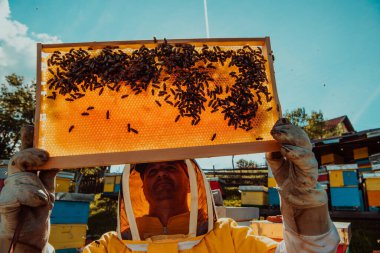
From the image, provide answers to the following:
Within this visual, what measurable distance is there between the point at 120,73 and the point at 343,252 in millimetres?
4125

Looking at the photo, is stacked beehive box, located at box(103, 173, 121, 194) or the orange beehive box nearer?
the orange beehive box

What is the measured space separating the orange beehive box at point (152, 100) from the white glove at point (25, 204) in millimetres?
202

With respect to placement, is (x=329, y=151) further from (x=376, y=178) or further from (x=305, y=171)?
(x=305, y=171)

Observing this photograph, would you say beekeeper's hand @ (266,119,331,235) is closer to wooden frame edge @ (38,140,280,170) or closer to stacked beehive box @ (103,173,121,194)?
wooden frame edge @ (38,140,280,170)

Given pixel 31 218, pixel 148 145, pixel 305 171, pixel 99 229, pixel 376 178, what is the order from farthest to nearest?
pixel 99 229, pixel 376 178, pixel 148 145, pixel 31 218, pixel 305 171

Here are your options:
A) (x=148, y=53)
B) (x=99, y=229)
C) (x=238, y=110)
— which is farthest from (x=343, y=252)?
(x=99, y=229)

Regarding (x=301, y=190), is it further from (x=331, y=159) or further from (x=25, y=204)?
(x=331, y=159)

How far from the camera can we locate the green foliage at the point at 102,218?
10540mm

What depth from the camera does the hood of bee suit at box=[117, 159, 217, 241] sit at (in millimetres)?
2562

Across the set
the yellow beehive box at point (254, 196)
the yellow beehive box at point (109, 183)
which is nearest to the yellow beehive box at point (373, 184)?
the yellow beehive box at point (254, 196)

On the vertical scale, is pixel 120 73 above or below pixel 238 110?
above

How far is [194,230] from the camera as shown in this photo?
8.38 feet

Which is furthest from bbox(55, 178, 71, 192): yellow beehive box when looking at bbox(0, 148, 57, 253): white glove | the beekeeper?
bbox(0, 148, 57, 253): white glove

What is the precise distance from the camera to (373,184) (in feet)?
29.3
